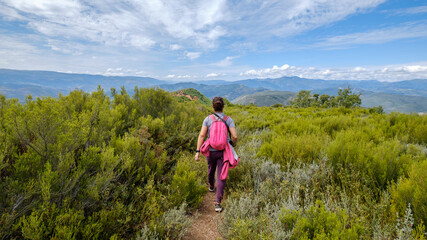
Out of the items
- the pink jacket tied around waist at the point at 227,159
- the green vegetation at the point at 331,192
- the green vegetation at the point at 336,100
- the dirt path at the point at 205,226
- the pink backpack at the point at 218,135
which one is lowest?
the green vegetation at the point at 336,100

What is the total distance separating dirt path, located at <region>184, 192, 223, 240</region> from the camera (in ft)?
9.45

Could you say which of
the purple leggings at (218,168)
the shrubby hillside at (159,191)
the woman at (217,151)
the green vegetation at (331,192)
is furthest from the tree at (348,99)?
the purple leggings at (218,168)

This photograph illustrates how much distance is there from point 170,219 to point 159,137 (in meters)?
2.86

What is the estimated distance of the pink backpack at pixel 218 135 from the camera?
352 cm

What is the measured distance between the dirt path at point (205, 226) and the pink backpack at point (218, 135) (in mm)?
1178

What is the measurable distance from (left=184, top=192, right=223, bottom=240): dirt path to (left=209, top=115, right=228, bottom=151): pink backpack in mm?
1178

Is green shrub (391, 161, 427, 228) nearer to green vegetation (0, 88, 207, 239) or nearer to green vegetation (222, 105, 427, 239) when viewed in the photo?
green vegetation (222, 105, 427, 239)

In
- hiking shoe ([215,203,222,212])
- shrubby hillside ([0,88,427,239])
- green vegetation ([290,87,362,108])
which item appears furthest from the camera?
green vegetation ([290,87,362,108])

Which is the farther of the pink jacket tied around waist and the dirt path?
the pink jacket tied around waist

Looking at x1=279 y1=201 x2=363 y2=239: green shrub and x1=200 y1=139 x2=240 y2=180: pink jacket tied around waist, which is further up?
x1=200 y1=139 x2=240 y2=180: pink jacket tied around waist

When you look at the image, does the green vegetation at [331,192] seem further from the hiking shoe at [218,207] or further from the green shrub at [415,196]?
the hiking shoe at [218,207]

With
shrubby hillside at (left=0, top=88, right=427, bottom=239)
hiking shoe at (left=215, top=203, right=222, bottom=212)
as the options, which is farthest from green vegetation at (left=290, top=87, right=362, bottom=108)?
hiking shoe at (left=215, top=203, right=222, bottom=212)

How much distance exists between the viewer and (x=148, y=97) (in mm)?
6656

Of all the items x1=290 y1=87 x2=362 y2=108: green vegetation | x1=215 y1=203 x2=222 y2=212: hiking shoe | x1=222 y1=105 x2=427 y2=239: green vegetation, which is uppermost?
x1=222 y1=105 x2=427 y2=239: green vegetation
